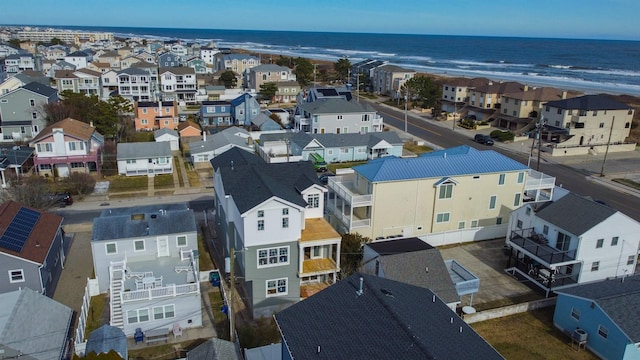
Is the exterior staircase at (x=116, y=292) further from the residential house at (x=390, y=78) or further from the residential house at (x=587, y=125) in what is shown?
the residential house at (x=390, y=78)

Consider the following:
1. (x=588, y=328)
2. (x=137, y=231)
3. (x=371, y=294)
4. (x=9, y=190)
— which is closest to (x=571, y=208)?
(x=588, y=328)

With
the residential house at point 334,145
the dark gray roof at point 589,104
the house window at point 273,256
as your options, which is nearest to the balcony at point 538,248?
the house window at point 273,256

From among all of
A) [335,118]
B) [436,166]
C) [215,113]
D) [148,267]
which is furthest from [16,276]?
[215,113]

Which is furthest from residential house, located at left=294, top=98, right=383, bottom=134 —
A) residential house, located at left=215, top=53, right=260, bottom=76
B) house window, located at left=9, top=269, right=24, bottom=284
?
residential house, located at left=215, top=53, right=260, bottom=76

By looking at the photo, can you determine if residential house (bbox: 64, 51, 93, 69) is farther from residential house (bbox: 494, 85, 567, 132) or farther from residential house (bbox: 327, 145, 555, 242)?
residential house (bbox: 327, 145, 555, 242)

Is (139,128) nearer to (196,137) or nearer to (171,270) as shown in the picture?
(196,137)

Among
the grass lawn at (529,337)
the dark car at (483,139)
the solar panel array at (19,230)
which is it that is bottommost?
the grass lawn at (529,337)
